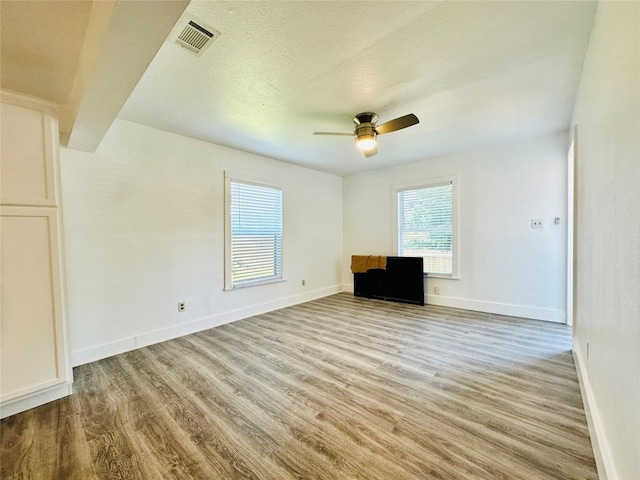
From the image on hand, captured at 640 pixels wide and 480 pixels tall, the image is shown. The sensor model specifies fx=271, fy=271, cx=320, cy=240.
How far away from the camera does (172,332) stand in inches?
130

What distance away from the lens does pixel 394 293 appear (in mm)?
4879

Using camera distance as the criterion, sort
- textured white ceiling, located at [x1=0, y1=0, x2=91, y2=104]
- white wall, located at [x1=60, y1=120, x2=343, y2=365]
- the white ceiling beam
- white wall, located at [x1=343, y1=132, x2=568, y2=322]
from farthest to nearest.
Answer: white wall, located at [x1=343, y1=132, x2=568, y2=322]
white wall, located at [x1=60, y1=120, x2=343, y2=365]
textured white ceiling, located at [x1=0, y1=0, x2=91, y2=104]
the white ceiling beam

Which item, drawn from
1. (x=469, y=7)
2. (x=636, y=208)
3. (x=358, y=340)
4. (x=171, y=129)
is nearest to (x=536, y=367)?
(x=358, y=340)

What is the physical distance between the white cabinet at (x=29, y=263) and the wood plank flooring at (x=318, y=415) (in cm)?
25

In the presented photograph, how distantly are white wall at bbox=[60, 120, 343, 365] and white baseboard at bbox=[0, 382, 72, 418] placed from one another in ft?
2.17

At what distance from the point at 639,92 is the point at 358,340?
283 centimetres

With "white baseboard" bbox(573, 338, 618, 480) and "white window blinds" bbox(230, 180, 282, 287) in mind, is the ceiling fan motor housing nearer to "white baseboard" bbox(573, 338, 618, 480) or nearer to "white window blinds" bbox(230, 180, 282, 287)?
"white window blinds" bbox(230, 180, 282, 287)

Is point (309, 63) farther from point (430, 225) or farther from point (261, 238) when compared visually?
point (430, 225)

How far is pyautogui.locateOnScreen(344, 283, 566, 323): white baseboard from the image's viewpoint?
12.0 feet

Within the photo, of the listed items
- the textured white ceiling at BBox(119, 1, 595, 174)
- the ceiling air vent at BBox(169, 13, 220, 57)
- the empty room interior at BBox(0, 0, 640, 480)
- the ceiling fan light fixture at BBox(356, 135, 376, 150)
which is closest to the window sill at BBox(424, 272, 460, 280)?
the empty room interior at BBox(0, 0, 640, 480)

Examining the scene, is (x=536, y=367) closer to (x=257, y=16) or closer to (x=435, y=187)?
(x=435, y=187)

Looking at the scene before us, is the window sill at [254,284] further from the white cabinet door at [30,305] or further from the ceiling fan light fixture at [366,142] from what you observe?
the ceiling fan light fixture at [366,142]

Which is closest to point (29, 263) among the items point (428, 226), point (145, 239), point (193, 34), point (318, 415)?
point (145, 239)

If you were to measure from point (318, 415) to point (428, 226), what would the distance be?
3.74 meters
